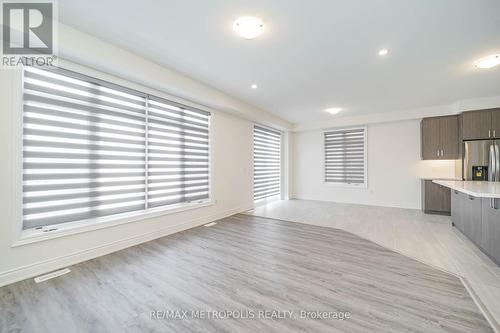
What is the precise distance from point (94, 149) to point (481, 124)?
800cm

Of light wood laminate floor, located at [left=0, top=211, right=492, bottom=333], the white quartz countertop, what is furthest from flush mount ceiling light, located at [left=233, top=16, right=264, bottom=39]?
the white quartz countertop

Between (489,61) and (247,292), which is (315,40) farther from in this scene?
(247,292)

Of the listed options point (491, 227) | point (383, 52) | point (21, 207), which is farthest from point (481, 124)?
point (21, 207)

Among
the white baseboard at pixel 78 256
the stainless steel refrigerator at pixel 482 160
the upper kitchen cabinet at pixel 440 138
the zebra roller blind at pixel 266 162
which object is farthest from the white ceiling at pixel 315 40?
the white baseboard at pixel 78 256

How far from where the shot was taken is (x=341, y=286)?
213 cm

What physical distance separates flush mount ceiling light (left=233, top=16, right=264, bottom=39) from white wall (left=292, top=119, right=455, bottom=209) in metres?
5.68

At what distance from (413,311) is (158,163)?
3.98 meters

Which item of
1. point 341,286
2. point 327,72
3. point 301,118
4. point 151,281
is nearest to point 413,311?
point 341,286

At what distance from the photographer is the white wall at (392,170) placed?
5.85 meters

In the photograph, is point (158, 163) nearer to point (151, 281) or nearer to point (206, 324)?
point (151, 281)

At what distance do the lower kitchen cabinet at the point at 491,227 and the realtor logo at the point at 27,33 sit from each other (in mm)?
5638

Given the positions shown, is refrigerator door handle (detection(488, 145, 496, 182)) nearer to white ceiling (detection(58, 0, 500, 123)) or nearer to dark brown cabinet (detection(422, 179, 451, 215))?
dark brown cabinet (detection(422, 179, 451, 215))

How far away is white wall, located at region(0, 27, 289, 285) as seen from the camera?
2.20 metres

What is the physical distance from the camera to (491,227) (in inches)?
101
